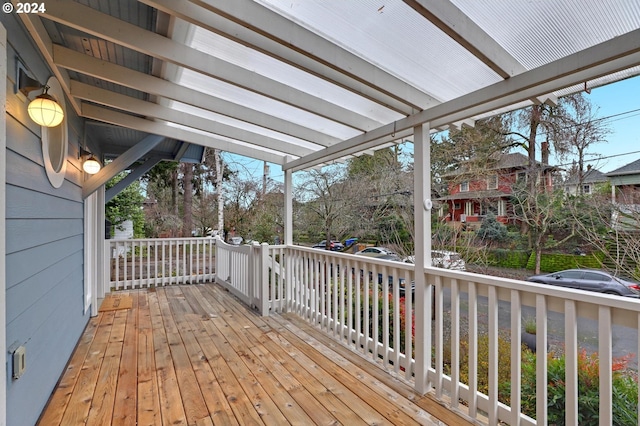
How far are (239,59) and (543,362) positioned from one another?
2706mm

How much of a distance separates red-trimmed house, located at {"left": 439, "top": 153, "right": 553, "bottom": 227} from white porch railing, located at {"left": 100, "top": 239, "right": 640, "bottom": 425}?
3.00ft

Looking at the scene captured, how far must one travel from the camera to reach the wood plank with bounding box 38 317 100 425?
2.03 m

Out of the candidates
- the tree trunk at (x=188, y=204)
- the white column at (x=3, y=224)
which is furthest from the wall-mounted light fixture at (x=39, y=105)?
the tree trunk at (x=188, y=204)

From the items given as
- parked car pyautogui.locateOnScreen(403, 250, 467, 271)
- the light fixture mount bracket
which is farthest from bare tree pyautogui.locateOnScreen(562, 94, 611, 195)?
the light fixture mount bracket

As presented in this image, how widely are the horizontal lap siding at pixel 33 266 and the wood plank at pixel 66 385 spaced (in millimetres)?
63

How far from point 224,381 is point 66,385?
47.1 inches

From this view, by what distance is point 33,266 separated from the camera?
76.9 inches

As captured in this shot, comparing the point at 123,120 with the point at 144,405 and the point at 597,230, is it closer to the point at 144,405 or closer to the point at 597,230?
the point at 144,405

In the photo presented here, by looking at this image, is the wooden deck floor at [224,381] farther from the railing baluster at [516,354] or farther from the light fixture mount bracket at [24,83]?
the light fixture mount bracket at [24,83]

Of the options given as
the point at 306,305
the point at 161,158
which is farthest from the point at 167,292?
the point at 306,305

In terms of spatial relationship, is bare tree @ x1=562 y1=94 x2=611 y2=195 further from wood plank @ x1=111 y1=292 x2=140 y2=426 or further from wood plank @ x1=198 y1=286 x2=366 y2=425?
wood plank @ x1=111 y1=292 x2=140 y2=426

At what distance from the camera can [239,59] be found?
2330mm

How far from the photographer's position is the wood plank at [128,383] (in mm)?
2041

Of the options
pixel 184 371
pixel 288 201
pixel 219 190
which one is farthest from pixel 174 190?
pixel 184 371
